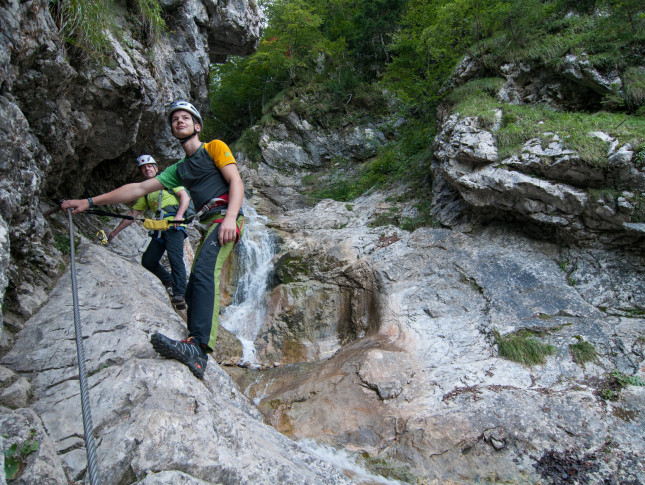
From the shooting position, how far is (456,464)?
15.4 feet

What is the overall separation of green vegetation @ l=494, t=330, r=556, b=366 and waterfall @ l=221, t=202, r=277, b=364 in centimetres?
459

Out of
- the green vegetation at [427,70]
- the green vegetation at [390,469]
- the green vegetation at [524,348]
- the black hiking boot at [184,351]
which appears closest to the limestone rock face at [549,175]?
the green vegetation at [427,70]

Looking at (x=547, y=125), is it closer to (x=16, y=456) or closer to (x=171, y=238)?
(x=171, y=238)

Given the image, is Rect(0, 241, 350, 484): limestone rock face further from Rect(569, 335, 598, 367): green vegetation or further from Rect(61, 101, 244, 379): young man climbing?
Rect(569, 335, 598, 367): green vegetation

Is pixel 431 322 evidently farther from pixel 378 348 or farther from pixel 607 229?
pixel 607 229

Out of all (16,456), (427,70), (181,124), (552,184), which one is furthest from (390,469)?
(427,70)

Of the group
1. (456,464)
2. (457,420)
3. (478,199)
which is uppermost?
(478,199)

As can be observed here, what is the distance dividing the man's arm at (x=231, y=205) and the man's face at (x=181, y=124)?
54 centimetres

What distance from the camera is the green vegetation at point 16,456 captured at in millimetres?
1958

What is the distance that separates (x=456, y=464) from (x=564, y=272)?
14.7 ft

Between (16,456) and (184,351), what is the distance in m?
1.22

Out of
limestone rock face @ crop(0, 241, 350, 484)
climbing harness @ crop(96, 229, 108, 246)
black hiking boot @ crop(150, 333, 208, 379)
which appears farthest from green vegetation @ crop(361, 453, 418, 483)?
climbing harness @ crop(96, 229, 108, 246)

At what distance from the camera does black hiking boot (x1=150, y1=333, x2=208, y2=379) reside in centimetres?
297

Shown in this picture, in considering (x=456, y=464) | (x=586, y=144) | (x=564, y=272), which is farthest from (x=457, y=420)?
(x=586, y=144)
